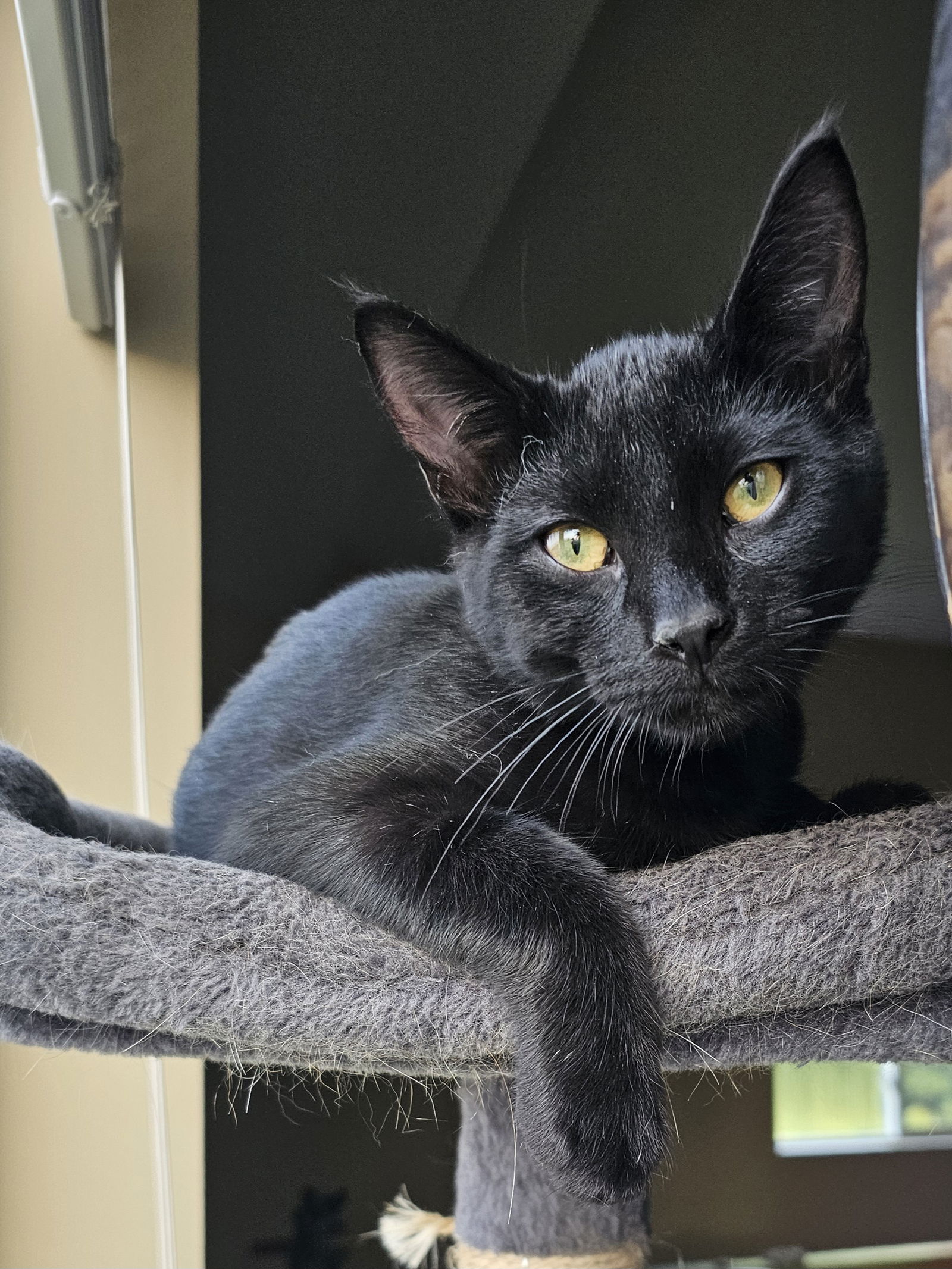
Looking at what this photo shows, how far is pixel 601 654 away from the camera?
0.60 m

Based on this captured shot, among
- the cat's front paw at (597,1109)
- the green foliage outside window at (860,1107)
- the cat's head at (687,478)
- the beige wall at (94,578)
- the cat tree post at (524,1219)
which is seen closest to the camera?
the cat's front paw at (597,1109)

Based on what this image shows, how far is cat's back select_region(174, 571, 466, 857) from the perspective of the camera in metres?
0.78

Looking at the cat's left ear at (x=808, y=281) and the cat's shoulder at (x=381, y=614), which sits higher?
the cat's left ear at (x=808, y=281)

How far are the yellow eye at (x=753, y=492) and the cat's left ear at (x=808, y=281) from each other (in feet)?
0.28

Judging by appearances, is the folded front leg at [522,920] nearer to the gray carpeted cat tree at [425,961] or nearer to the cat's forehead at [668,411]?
the gray carpeted cat tree at [425,961]

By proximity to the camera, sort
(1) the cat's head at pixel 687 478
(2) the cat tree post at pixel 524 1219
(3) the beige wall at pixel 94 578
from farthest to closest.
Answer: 1. (3) the beige wall at pixel 94 578
2. (2) the cat tree post at pixel 524 1219
3. (1) the cat's head at pixel 687 478

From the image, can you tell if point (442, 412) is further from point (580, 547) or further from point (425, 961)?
point (425, 961)

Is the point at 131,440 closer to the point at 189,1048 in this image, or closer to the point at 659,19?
the point at 659,19

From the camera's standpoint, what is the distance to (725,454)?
60 centimetres

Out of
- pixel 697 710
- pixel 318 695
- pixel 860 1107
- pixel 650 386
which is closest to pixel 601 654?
pixel 697 710

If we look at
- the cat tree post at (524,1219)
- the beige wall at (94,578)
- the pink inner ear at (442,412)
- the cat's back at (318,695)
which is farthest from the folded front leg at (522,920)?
the beige wall at (94,578)

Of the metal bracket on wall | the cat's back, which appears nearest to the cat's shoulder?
the cat's back

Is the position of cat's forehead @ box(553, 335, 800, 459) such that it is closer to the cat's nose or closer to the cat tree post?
the cat's nose

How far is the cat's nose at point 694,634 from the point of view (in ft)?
1.72
